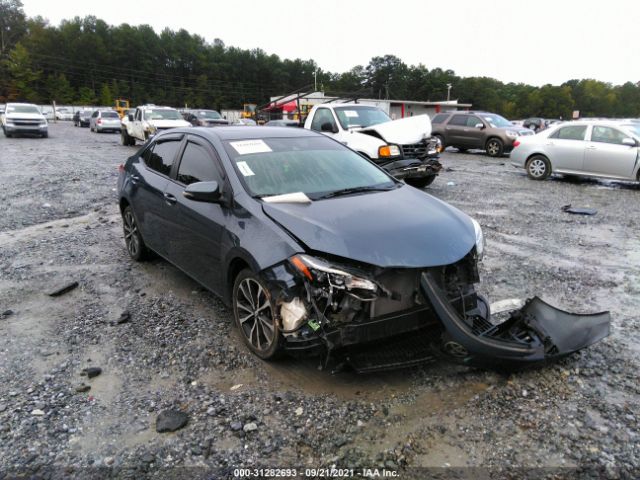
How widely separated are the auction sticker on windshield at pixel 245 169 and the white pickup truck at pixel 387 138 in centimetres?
564

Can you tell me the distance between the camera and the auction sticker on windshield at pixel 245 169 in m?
3.95

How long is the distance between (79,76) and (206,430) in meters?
113

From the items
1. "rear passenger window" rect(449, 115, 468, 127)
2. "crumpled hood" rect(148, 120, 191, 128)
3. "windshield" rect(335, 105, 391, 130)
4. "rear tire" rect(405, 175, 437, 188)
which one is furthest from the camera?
"rear passenger window" rect(449, 115, 468, 127)

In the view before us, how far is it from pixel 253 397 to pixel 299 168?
79.5 inches

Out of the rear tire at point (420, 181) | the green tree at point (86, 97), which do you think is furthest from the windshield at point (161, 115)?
the green tree at point (86, 97)

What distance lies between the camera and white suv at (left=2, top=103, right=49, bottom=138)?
23.3m

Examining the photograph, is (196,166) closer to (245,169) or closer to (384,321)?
(245,169)

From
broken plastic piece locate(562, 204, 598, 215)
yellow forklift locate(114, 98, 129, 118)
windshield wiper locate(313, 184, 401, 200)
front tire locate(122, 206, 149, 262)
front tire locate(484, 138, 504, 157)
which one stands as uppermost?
yellow forklift locate(114, 98, 129, 118)

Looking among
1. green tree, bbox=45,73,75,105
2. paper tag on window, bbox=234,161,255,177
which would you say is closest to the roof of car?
paper tag on window, bbox=234,161,255,177

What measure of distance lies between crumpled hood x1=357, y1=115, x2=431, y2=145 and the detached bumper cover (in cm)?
717

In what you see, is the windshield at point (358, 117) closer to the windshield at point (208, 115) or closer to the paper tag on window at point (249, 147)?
the paper tag on window at point (249, 147)

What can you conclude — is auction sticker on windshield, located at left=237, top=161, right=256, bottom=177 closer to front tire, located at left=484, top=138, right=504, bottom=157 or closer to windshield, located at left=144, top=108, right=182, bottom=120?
front tire, located at left=484, top=138, right=504, bottom=157

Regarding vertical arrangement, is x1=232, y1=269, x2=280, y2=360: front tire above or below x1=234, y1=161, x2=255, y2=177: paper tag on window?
below

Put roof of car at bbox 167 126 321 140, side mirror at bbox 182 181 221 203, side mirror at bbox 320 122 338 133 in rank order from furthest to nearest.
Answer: side mirror at bbox 320 122 338 133
roof of car at bbox 167 126 321 140
side mirror at bbox 182 181 221 203
